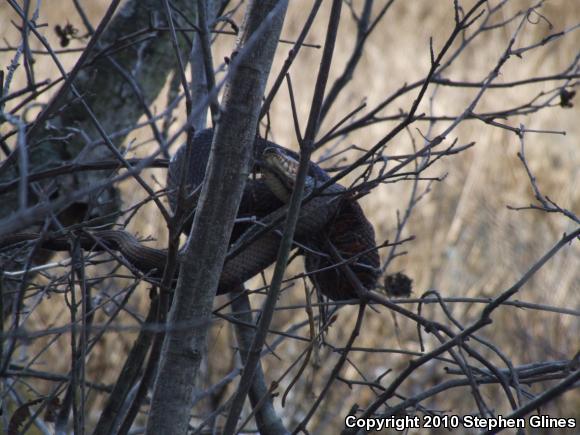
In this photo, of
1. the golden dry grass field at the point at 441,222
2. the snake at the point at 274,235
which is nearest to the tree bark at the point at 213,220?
the snake at the point at 274,235

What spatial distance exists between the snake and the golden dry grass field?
1518mm

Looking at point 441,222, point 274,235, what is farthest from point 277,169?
point 441,222

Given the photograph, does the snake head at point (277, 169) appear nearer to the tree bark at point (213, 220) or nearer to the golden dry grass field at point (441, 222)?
the tree bark at point (213, 220)

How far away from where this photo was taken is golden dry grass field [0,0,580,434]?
157 inches

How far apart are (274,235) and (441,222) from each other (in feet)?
12.6

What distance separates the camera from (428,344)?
438 cm

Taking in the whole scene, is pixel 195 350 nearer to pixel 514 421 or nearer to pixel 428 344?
pixel 514 421

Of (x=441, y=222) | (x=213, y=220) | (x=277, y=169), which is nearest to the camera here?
(x=213, y=220)

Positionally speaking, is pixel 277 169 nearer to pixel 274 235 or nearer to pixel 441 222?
pixel 274 235

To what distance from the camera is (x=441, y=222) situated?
496 cm

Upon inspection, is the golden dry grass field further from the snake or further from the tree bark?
the tree bark

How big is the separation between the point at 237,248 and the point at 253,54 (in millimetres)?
299

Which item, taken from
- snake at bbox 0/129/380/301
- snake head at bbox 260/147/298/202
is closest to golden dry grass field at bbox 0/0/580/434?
snake at bbox 0/129/380/301

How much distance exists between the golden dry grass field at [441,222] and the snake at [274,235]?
4.98 feet
